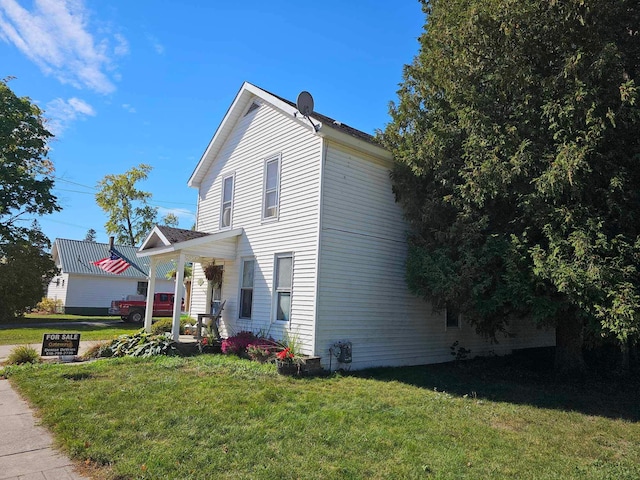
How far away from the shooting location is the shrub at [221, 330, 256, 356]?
1073 cm

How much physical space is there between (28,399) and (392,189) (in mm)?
8919

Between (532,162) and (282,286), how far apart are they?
6335 mm

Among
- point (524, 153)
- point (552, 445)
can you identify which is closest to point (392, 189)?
point (524, 153)

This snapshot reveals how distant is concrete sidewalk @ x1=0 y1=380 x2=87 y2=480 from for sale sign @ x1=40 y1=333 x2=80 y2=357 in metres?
4.55

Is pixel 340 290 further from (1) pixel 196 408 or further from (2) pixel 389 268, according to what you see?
(1) pixel 196 408

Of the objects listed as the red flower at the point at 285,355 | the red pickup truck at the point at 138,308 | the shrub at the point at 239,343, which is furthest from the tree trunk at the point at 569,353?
the red pickup truck at the point at 138,308

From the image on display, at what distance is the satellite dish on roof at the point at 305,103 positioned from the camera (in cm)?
1041

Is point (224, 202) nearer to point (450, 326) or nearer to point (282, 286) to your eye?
point (282, 286)

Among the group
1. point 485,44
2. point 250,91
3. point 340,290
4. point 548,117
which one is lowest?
point 340,290

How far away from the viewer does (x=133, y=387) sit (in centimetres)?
732

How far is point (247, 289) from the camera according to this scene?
12.2 meters

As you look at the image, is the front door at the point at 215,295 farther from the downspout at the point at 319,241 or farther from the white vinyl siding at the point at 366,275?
the white vinyl siding at the point at 366,275

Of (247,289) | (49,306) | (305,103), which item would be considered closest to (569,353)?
(247,289)

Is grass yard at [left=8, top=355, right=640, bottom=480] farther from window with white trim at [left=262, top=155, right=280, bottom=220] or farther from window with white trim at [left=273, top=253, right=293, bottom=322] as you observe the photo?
window with white trim at [left=262, top=155, right=280, bottom=220]
